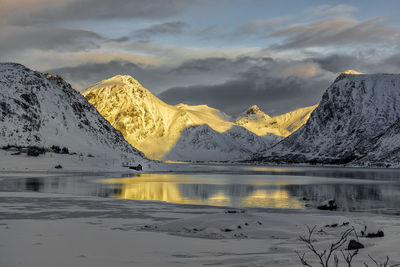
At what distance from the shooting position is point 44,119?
159125 mm

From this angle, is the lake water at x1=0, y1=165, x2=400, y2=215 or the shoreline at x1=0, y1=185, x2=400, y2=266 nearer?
the shoreline at x1=0, y1=185, x2=400, y2=266

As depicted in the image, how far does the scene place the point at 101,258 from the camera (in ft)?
48.1

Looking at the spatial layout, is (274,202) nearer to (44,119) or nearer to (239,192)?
(239,192)

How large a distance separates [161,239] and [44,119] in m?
150

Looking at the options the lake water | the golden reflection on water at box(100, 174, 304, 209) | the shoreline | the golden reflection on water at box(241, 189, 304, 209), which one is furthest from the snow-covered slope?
the shoreline

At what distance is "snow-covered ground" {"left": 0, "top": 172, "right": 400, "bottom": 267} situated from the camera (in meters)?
14.6

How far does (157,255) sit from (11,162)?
10303 centimetres

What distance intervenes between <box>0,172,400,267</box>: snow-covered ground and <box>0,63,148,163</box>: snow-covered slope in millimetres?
112138

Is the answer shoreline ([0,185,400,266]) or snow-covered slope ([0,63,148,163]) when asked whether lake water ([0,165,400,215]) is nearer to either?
shoreline ([0,185,400,266])

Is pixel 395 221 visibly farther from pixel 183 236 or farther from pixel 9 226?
pixel 9 226

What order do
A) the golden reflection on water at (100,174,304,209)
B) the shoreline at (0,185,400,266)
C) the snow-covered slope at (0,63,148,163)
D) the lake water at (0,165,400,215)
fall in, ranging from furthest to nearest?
the snow-covered slope at (0,63,148,163)
the lake water at (0,165,400,215)
the golden reflection on water at (100,174,304,209)
the shoreline at (0,185,400,266)

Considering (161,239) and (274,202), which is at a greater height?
(161,239)

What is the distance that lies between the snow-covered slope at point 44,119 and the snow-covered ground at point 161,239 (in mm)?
112138

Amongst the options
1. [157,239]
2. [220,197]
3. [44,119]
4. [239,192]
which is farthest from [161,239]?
[44,119]
